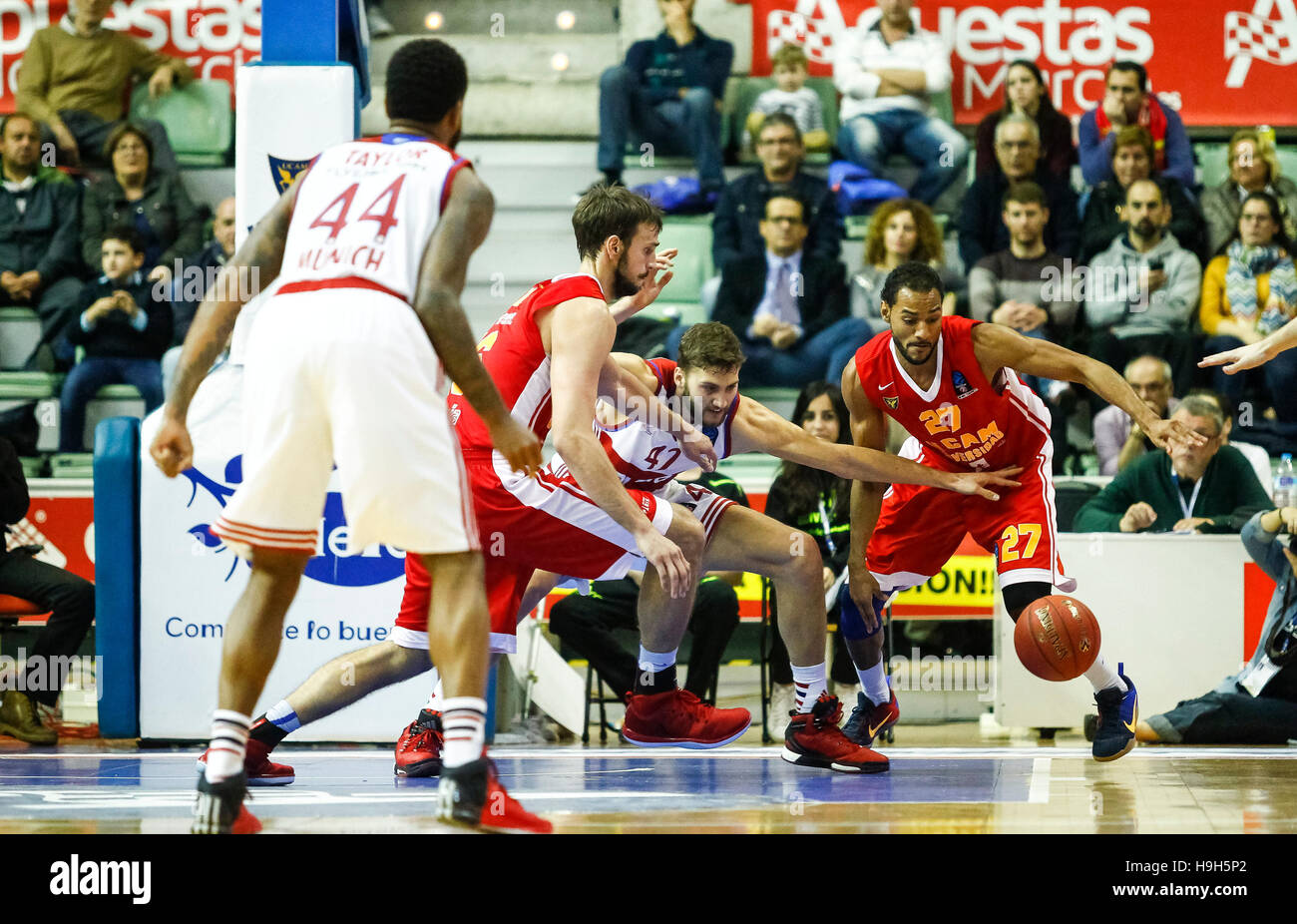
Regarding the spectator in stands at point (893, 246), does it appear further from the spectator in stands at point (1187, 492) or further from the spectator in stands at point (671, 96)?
the spectator in stands at point (1187, 492)

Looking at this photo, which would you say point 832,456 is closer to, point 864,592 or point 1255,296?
point 864,592

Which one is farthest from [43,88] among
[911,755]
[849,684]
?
[911,755]

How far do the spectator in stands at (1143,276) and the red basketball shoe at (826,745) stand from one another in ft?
14.6

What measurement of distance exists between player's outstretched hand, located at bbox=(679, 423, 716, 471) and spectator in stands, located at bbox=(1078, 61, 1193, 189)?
556 centimetres

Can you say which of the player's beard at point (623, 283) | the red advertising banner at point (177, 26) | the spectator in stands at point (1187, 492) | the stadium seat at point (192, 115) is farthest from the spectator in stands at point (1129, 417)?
the red advertising banner at point (177, 26)

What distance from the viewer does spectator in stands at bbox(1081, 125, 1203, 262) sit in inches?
360

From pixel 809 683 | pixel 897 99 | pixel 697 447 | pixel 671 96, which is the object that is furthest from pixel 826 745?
pixel 897 99

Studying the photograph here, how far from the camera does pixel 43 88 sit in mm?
10297

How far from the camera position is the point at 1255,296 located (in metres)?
8.91
